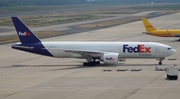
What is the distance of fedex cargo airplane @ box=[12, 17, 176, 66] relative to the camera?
57281 mm

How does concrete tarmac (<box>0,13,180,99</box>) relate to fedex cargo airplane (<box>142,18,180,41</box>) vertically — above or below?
below

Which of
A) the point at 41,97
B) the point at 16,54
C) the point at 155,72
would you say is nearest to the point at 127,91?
the point at 41,97

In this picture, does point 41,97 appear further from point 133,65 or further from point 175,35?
point 175,35

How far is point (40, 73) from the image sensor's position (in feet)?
173

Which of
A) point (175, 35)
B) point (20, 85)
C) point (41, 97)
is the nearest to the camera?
point (41, 97)

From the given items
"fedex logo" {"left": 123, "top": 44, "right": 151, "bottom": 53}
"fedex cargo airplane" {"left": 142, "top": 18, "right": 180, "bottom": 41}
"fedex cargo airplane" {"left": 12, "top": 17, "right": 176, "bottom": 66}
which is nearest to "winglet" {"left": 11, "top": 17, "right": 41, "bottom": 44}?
"fedex cargo airplane" {"left": 12, "top": 17, "right": 176, "bottom": 66}

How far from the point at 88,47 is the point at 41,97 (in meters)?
21.1

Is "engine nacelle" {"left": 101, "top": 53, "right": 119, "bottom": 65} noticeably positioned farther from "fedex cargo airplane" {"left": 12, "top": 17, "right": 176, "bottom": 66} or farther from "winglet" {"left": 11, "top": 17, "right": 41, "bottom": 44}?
"winglet" {"left": 11, "top": 17, "right": 41, "bottom": 44}

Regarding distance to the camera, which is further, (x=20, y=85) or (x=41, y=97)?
(x=20, y=85)

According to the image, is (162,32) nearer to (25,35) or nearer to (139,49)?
(139,49)

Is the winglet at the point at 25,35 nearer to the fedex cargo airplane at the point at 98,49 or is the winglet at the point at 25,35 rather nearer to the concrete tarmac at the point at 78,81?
the fedex cargo airplane at the point at 98,49

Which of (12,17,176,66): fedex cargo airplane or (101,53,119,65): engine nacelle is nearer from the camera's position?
(101,53,119,65): engine nacelle

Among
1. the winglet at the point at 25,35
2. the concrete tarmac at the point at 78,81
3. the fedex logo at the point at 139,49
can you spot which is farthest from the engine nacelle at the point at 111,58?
the winglet at the point at 25,35

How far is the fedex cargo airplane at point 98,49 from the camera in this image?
57.3 m
